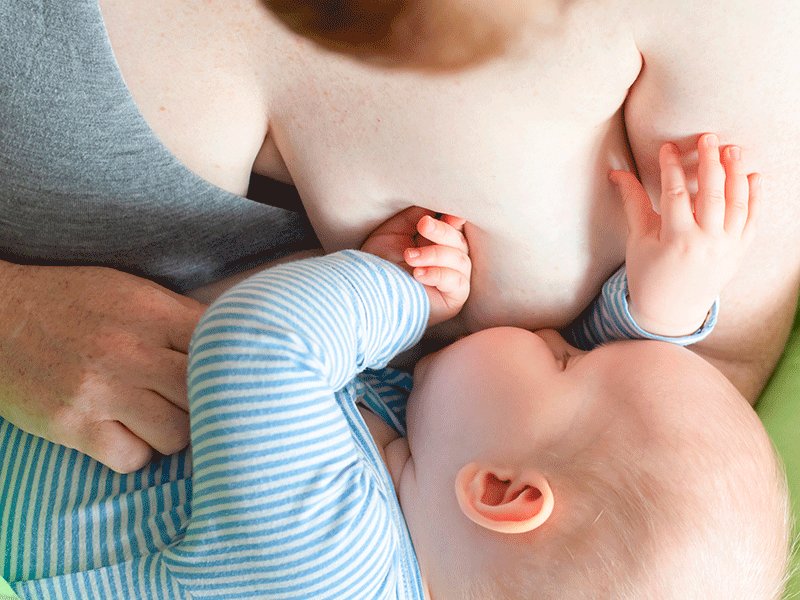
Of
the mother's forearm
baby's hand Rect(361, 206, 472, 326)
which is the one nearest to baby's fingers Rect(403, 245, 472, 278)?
baby's hand Rect(361, 206, 472, 326)

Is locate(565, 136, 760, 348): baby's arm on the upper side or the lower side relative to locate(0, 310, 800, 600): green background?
upper

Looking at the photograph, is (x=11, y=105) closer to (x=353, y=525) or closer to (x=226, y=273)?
(x=226, y=273)

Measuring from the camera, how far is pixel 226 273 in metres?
0.99

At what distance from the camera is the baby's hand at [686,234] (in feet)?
2.36

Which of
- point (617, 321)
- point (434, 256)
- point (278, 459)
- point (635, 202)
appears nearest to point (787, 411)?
point (617, 321)

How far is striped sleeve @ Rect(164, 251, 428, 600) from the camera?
694 mm

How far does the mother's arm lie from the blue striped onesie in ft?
0.37

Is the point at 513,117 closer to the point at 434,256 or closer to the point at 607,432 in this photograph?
the point at 434,256

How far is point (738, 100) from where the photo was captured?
676 millimetres

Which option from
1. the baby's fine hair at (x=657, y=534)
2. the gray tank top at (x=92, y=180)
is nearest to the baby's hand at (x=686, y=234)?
the baby's fine hair at (x=657, y=534)

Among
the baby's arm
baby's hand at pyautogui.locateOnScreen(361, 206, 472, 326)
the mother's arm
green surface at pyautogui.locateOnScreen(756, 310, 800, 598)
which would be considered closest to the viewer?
the mother's arm

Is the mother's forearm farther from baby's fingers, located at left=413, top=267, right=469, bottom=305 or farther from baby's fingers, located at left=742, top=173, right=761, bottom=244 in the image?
baby's fingers, located at left=413, top=267, right=469, bottom=305

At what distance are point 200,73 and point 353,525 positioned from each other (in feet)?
1.57

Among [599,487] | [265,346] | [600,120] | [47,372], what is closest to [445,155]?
[600,120]
